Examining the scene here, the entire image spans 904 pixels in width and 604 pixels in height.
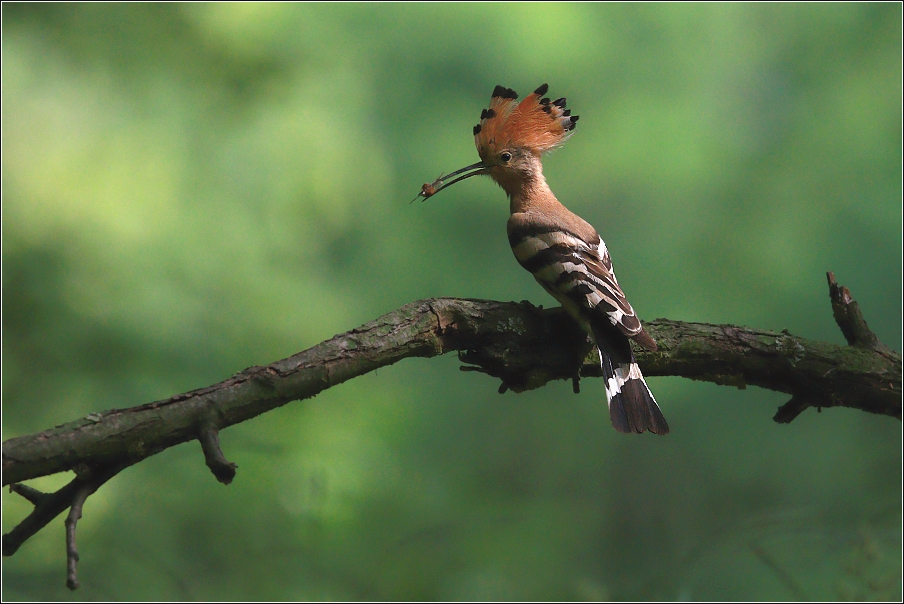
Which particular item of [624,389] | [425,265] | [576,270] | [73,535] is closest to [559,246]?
[576,270]

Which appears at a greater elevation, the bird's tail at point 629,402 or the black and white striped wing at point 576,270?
the black and white striped wing at point 576,270

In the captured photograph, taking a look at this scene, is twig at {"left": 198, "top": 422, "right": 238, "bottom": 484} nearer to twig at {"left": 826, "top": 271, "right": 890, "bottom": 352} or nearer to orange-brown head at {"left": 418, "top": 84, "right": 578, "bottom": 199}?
orange-brown head at {"left": 418, "top": 84, "right": 578, "bottom": 199}

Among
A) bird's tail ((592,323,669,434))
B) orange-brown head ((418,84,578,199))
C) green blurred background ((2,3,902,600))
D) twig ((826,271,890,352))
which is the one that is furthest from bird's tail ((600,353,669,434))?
green blurred background ((2,3,902,600))

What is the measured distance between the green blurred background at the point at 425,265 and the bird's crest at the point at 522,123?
1.15 metres

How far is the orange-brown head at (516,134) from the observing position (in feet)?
7.73

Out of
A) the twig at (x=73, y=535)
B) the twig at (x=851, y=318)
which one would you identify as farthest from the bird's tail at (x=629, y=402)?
the twig at (x=73, y=535)

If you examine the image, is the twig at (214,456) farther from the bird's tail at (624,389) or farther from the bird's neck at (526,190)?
the bird's neck at (526,190)

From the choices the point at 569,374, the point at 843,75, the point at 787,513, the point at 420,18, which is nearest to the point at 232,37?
the point at 420,18

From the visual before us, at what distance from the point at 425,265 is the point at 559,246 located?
5.16 feet

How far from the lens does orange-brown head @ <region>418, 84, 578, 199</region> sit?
236cm

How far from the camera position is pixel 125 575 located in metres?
2.85

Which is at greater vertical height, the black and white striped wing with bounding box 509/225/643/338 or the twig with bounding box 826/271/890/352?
the black and white striped wing with bounding box 509/225/643/338

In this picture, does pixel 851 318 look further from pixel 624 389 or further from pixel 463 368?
pixel 463 368

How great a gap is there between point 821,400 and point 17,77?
10.8 feet
